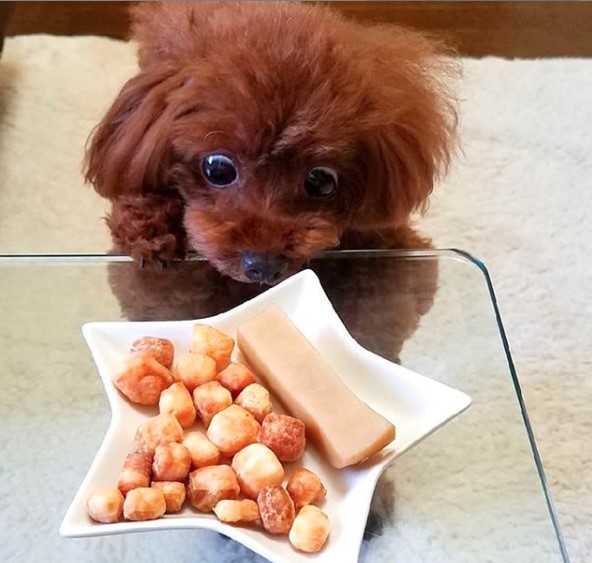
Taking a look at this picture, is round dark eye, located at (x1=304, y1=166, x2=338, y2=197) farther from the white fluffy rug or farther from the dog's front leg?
the white fluffy rug

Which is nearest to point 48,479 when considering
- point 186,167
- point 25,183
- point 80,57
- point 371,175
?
point 186,167

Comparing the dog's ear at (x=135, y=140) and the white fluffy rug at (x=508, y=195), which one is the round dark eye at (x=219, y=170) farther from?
the white fluffy rug at (x=508, y=195)

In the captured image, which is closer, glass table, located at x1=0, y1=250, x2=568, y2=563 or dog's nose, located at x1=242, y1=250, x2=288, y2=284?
glass table, located at x1=0, y1=250, x2=568, y2=563

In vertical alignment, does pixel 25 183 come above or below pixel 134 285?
below

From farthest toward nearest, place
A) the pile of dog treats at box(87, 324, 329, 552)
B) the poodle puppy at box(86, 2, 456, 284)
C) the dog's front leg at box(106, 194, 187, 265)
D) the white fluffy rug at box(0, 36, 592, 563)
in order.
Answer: the white fluffy rug at box(0, 36, 592, 563) < the dog's front leg at box(106, 194, 187, 265) < the poodle puppy at box(86, 2, 456, 284) < the pile of dog treats at box(87, 324, 329, 552)

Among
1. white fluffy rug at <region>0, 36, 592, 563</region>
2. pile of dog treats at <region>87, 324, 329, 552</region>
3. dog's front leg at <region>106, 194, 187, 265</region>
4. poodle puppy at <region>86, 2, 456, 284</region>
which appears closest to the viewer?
pile of dog treats at <region>87, 324, 329, 552</region>

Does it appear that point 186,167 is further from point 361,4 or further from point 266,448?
point 361,4

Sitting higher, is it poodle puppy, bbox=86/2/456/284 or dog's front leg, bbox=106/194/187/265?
poodle puppy, bbox=86/2/456/284

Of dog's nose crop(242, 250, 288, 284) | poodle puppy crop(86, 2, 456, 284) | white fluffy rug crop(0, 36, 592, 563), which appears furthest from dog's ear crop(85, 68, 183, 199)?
white fluffy rug crop(0, 36, 592, 563)
